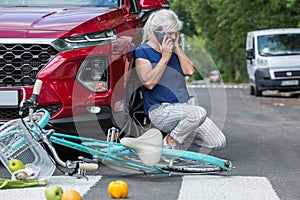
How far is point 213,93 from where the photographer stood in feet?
28.1

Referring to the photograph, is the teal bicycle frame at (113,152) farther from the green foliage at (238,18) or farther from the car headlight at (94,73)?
the green foliage at (238,18)

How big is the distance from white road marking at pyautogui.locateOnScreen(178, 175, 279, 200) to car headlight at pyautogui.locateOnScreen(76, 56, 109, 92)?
4.43ft

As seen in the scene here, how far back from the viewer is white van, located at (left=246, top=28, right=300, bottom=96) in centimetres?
2609

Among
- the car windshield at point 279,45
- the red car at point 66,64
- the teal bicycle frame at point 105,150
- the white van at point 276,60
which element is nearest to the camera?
the teal bicycle frame at point 105,150

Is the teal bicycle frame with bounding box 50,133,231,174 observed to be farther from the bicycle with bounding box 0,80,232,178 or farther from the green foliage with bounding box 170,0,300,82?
the green foliage with bounding box 170,0,300,82

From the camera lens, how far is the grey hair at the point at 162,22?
25.9 feet

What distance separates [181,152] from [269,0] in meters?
29.0

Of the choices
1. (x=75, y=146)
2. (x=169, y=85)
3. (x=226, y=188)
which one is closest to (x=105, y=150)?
(x=75, y=146)

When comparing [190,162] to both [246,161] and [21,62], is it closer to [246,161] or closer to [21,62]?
[246,161]

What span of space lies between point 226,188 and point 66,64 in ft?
6.98

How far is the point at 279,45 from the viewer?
2653cm

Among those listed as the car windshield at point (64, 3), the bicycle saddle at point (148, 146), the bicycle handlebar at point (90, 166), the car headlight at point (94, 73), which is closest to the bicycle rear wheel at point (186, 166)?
the bicycle saddle at point (148, 146)

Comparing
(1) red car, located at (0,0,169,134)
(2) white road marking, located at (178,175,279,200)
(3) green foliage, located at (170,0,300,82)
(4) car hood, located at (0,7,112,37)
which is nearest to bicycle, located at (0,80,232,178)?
(2) white road marking, located at (178,175,279,200)

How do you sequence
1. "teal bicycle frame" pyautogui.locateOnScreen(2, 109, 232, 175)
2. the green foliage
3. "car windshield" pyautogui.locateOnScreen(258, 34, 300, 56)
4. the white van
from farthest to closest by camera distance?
the green foliage
"car windshield" pyautogui.locateOnScreen(258, 34, 300, 56)
the white van
"teal bicycle frame" pyautogui.locateOnScreen(2, 109, 232, 175)
